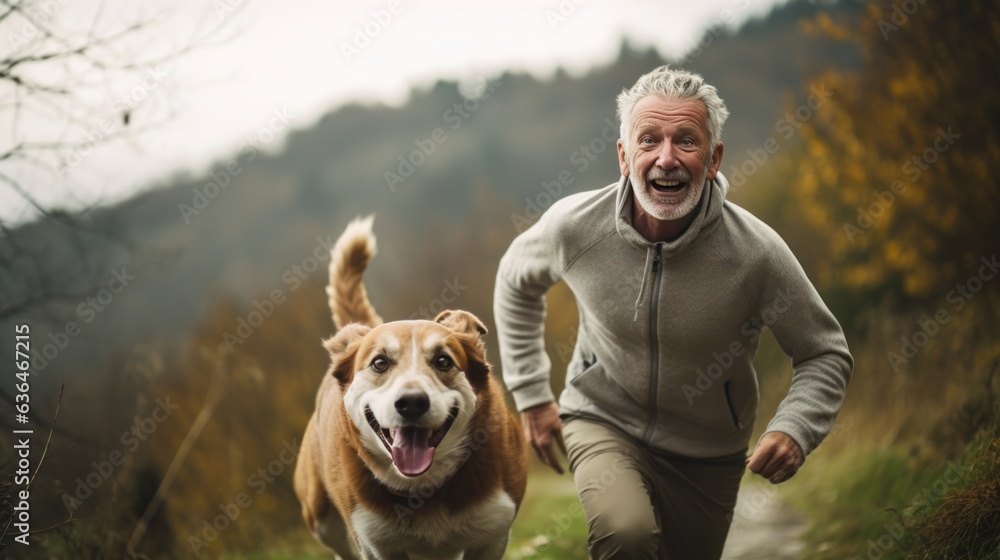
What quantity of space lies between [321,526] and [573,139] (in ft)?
25.0

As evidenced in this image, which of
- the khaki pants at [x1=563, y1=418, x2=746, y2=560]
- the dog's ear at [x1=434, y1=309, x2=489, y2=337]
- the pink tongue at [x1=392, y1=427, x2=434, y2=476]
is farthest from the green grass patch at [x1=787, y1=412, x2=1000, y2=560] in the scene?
the pink tongue at [x1=392, y1=427, x2=434, y2=476]

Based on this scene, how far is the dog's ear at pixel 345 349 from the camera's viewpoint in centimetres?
299

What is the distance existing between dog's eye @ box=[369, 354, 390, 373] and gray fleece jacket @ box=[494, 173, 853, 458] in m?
0.86

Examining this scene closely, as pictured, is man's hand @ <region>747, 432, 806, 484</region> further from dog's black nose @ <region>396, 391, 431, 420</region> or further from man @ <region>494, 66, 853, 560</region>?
dog's black nose @ <region>396, 391, 431, 420</region>

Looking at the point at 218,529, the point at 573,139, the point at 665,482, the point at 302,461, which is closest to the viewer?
the point at 665,482

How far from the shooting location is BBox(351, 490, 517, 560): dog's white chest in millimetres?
2947

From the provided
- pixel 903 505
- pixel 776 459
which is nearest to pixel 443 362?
pixel 776 459

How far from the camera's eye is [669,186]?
295 centimetres

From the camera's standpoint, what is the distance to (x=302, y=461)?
3.90 m

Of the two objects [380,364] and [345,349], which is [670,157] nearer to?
[380,364]

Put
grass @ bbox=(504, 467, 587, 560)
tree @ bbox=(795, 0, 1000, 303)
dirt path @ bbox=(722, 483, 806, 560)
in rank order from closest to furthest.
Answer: dirt path @ bbox=(722, 483, 806, 560) → grass @ bbox=(504, 467, 587, 560) → tree @ bbox=(795, 0, 1000, 303)

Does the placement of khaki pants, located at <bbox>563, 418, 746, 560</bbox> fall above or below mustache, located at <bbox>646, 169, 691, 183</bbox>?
below

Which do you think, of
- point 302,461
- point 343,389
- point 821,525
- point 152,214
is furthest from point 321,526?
point 152,214

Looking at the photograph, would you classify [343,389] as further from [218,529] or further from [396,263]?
[396,263]
